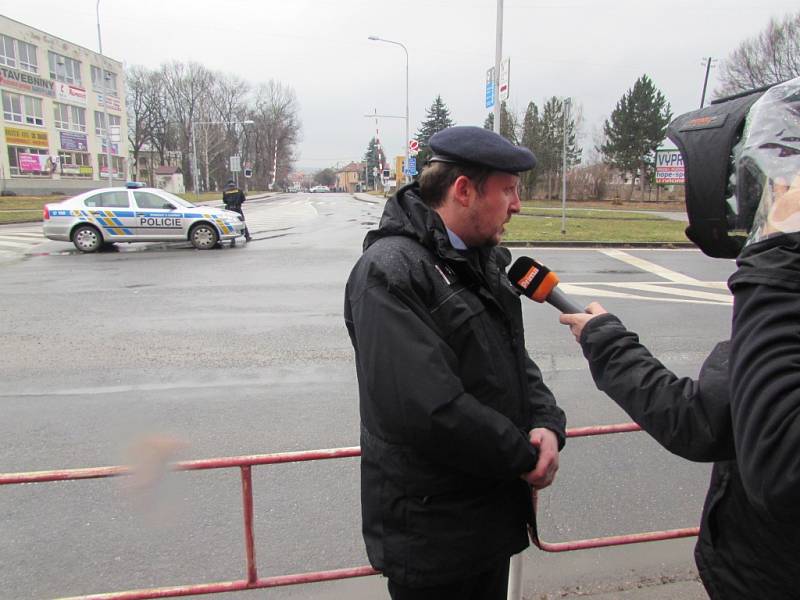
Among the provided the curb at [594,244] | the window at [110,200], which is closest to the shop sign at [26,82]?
the window at [110,200]

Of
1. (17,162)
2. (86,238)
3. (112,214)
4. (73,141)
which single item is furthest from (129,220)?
(73,141)

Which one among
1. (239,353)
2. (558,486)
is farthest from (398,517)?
(239,353)

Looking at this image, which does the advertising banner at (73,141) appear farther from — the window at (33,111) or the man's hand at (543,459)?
the man's hand at (543,459)

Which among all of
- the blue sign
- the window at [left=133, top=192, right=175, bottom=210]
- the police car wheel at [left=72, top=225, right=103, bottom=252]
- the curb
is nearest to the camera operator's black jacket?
the curb

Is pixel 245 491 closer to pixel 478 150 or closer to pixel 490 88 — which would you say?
pixel 478 150

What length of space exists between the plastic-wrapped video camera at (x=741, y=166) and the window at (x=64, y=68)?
55072mm

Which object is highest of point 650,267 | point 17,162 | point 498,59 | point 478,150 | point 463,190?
point 498,59

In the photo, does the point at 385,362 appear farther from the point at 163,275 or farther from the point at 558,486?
the point at 163,275

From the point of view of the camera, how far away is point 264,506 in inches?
130

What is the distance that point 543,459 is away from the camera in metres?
1.60

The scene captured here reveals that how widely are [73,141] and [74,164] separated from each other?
1.93 metres

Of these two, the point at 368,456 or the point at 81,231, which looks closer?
the point at 368,456

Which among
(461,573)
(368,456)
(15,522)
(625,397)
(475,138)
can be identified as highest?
(475,138)

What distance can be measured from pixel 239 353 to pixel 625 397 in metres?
5.43
